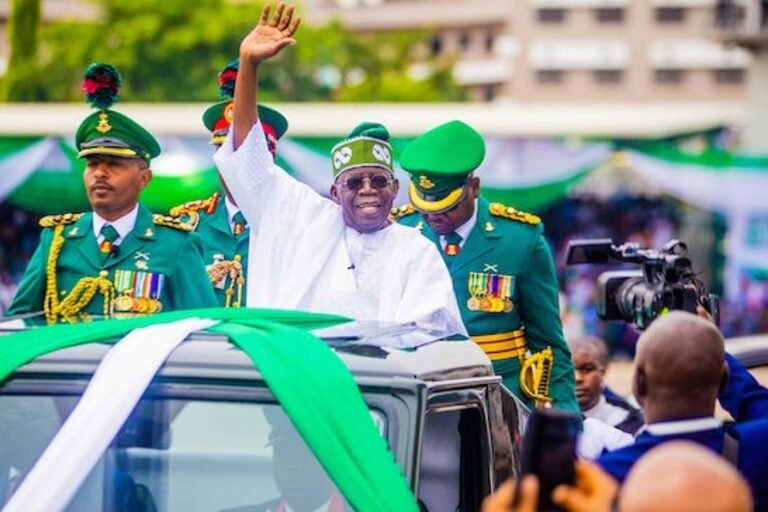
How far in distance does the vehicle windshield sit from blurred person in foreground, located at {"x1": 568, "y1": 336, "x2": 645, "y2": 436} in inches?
148

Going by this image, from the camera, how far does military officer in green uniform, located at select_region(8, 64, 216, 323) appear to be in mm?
6883

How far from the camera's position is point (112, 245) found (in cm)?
704

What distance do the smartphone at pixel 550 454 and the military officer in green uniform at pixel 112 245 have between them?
3439 millimetres

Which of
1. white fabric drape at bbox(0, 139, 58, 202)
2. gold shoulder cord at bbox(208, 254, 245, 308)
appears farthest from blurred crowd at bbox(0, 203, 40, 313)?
gold shoulder cord at bbox(208, 254, 245, 308)

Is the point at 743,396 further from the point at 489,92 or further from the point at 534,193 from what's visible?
the point at 489,92

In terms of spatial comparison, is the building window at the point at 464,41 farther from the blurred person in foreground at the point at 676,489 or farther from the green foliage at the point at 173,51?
the blurred person in foreground at the point at 676,489

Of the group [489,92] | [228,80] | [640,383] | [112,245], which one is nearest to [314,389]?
[640,383]

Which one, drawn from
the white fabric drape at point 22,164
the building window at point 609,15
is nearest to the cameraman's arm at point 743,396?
the white fabric drape at point 22,164

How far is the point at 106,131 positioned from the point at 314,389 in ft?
8.62

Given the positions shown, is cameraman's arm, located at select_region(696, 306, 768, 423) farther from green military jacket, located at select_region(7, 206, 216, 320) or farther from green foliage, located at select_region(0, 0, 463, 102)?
green foliage, located at select_region(0, 0, 463, 102)

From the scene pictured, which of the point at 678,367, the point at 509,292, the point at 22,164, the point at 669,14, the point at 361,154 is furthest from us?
the point at 669,14

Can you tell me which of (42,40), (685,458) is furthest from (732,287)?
(42,40)

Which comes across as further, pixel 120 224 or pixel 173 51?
pixel 173 51

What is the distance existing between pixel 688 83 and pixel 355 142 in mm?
87303
